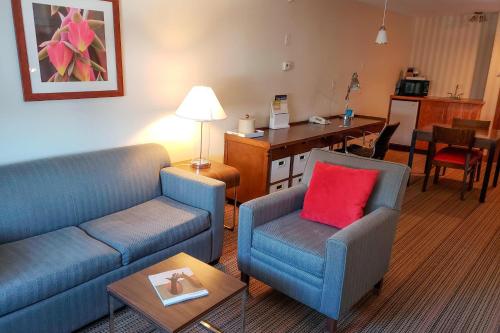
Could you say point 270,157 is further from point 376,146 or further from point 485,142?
point 485,142

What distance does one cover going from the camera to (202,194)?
2455 mm

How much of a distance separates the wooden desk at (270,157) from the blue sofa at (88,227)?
802 mm

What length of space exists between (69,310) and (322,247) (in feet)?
4.15

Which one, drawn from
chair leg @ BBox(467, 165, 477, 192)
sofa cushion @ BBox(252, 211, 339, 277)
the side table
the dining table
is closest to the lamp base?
the side table

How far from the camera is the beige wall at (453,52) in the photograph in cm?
580

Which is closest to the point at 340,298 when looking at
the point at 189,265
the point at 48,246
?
the point at 189,265

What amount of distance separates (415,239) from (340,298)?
5.16 ft

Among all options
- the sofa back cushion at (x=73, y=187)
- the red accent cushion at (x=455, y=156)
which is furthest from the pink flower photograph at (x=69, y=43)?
the red accent cushion at (x=455, y=156)

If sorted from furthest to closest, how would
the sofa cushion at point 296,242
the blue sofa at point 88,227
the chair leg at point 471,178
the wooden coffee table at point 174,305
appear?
1. the chair leg at point 471,178
2. the sofa cushion at point 296,242
3. the blue sofa at point 88,227
4. the wooden coffee table at point 174,305

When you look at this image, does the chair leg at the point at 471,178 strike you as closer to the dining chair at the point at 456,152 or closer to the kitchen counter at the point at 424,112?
the dining chair at the point at 456,152

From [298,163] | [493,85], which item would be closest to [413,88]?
[493,85]

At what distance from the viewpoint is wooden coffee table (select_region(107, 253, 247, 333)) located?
1429mm

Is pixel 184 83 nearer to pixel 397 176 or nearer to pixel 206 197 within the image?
pixel 206 197

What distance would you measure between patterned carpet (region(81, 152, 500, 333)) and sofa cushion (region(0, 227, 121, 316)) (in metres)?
0.36
